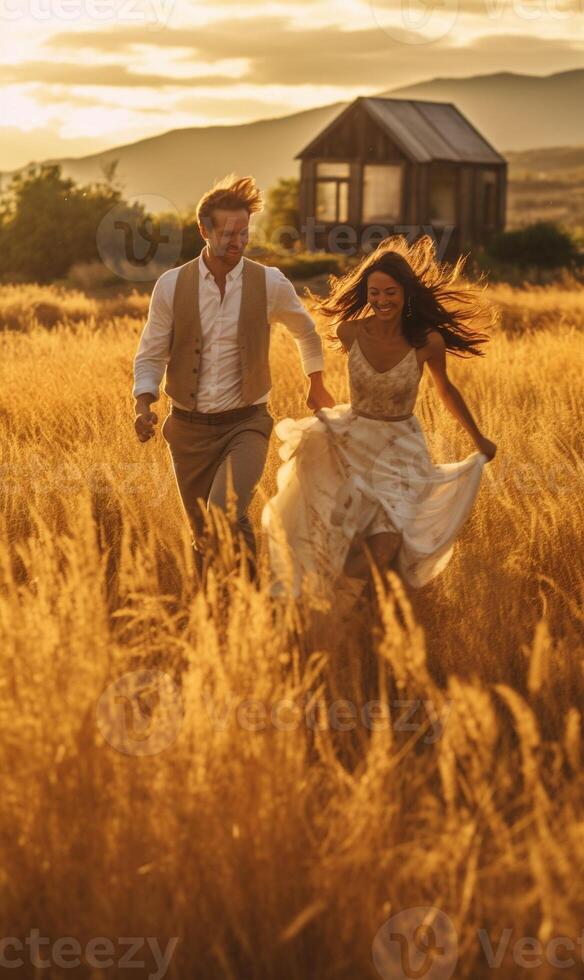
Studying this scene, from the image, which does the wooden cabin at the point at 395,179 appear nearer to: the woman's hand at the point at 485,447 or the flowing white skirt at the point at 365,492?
the flowing white skirt at the point at 365,492

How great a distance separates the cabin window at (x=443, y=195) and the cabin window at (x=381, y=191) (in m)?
1.09

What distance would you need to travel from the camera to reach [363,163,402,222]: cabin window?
3947 cm

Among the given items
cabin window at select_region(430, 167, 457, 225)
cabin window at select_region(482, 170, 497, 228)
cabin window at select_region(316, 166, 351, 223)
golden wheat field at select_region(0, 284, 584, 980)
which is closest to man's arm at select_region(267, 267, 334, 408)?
golden wheat field at select_region(0, 284, 584, 980)

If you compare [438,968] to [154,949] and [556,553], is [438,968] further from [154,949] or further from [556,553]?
[556,553]

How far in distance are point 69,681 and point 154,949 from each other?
0.70 m

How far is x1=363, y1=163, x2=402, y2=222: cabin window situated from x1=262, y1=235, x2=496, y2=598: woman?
34.4 m

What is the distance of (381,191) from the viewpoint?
131 feet

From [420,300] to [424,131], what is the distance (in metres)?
36.7

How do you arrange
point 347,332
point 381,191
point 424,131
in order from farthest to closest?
point 424,131 < point 381,191 < point 347,332

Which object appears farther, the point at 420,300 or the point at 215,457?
the point at 215,457

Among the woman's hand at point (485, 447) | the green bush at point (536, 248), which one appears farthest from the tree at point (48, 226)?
the woman's hand at point (485, 447)

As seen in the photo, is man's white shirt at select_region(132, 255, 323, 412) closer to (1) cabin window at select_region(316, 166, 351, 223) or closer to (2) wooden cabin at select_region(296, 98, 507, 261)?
(2) wooden cabin at select_region(296, 98, 507, 261)

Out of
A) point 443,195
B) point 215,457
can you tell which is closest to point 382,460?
point 215,457

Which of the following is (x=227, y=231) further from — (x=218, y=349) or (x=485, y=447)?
(x=485, y=447)
